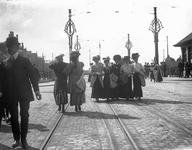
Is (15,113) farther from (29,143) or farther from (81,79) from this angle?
(81,79)

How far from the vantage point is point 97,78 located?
12984 millimetres

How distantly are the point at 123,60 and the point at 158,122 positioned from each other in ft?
19.5

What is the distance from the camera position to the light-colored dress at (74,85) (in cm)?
998

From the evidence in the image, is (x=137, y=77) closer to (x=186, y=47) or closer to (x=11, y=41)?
(x=11, y=41)

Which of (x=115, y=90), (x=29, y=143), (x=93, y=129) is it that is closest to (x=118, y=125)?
(x=93, y=129)

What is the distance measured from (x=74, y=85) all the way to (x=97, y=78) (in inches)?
119

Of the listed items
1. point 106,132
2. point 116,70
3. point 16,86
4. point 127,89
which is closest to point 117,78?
point 116,70

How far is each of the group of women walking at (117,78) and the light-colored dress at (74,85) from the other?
8.82 feet

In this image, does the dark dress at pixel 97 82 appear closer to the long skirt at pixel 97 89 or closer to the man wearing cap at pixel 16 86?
the long skirt at pixel 97 89

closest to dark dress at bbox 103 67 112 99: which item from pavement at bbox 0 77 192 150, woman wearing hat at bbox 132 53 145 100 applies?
woman wearing hat at bbox 132 53 145 100

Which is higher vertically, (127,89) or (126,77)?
(126,77)

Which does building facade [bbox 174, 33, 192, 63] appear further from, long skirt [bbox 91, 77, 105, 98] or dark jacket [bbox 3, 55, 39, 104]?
dark jacket [bbox 3, 55, 39, 104]

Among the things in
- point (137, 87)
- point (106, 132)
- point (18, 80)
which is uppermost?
point (18, 80)

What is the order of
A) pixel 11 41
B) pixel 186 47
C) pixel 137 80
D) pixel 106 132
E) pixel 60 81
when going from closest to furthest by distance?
1. pixel 11 41
2. pixel 106 132
3. pixel 60 81
4. pixel 137 80
5. pixel 186 47
